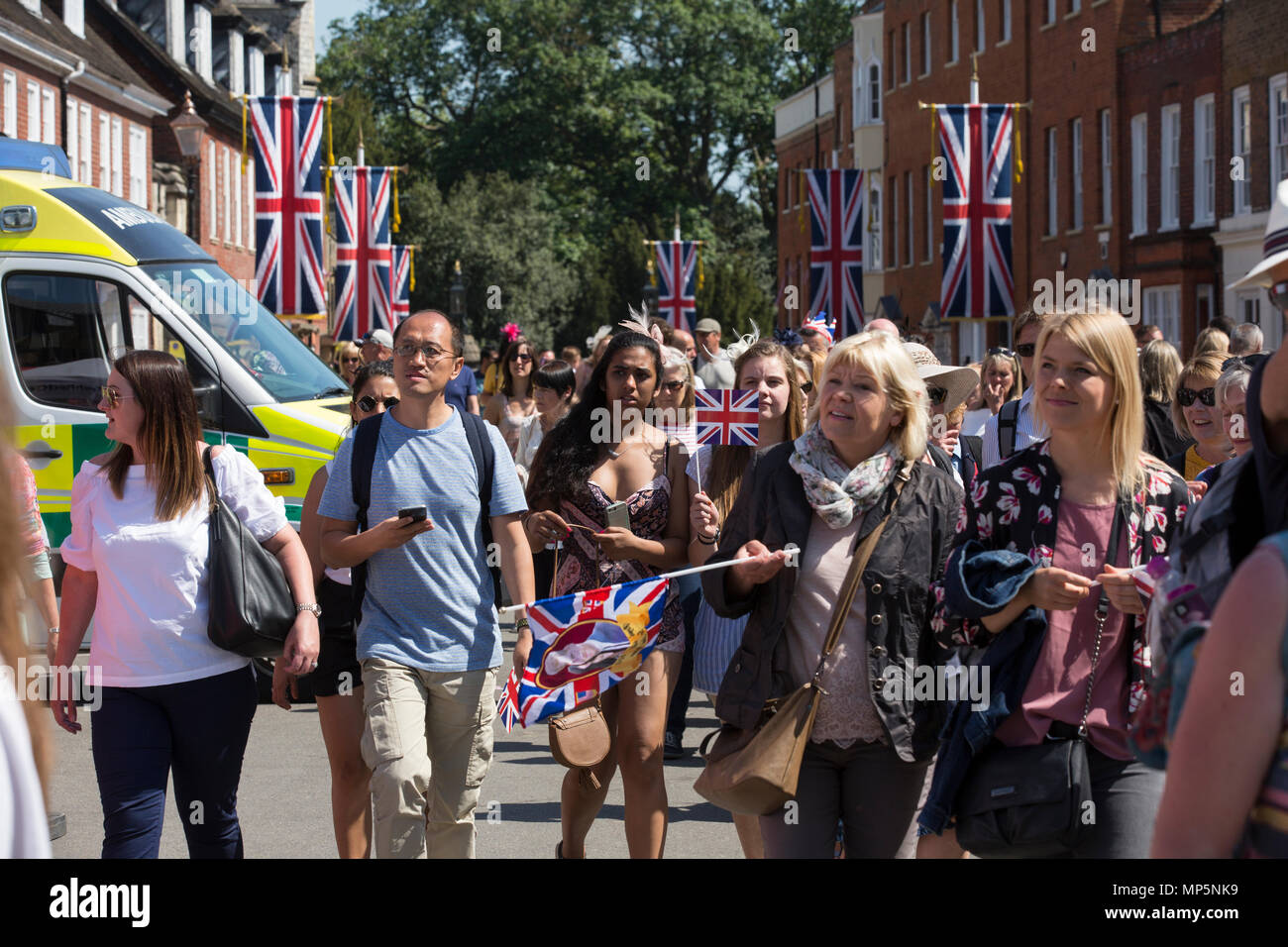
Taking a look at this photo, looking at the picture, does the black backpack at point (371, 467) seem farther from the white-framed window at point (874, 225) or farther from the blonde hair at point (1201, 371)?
the white-framed window at point (874, 225)

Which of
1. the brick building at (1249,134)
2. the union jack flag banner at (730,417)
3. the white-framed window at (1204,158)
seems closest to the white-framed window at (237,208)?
the white-framed window at (1204,158)

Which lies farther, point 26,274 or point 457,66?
point 457,66

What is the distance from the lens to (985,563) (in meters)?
4.30

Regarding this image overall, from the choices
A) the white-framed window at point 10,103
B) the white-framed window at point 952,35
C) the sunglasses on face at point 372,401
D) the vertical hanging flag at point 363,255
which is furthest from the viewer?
the white-framed window at point 952,35

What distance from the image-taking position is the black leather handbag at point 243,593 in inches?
213

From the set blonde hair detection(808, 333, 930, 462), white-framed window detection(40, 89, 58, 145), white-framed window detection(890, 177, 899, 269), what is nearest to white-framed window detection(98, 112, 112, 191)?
white-framed window detection(40, 89, 58, 145)

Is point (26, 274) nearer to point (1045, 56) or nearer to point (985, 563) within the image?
point (985, 563)

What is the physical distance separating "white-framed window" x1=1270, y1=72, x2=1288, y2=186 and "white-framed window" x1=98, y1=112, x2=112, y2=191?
85.4 feet

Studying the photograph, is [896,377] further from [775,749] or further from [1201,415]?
[1201,415]

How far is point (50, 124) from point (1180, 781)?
39471 millimetres

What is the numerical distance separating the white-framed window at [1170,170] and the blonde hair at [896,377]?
99.8 ft

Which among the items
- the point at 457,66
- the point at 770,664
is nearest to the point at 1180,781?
the point at 770,664

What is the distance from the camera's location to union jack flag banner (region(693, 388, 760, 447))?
21.2 ft

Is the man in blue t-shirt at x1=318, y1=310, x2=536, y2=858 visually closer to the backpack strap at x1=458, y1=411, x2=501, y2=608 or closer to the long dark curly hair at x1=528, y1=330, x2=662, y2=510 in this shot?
the backpack strap at x1=458, y1=411, x2=501, y2=608
